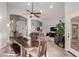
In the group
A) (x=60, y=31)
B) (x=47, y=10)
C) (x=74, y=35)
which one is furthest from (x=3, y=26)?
(x=74, y=35)

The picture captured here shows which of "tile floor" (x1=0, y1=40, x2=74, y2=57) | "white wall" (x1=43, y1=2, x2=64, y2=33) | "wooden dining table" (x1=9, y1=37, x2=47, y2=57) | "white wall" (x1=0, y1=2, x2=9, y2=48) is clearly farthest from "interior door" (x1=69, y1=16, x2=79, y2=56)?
"white wall" (x1=0, y1=2, x2=9, y2=48)

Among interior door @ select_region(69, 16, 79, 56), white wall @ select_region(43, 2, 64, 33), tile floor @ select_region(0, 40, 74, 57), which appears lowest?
tile floor @ select_region(0, 40, 74, 57)

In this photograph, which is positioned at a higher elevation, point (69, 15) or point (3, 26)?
point (69, 15)

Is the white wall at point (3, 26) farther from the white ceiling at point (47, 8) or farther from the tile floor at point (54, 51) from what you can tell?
the tile floor at point (54, 51)

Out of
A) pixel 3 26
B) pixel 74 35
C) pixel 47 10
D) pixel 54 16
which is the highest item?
pixel 47 10

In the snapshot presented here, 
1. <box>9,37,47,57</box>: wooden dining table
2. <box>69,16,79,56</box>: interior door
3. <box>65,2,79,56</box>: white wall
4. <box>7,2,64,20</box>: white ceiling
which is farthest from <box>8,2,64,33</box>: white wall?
<box>9,37,47,57</box>: wooden dining table

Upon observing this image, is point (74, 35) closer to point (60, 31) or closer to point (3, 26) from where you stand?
point (60, 31)

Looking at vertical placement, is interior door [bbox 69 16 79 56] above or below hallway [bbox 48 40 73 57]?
above

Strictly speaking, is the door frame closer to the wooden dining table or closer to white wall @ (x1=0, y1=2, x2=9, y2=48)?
the wooden dining table

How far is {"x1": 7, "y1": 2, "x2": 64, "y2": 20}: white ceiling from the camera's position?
2488mm

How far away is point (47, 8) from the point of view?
251cm

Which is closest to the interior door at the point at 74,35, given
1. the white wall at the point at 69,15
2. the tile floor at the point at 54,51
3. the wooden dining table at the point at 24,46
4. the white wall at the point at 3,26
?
the white wall at the point at 69,15

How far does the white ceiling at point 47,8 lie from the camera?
2488 mm

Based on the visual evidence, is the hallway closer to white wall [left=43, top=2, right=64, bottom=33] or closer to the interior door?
the interior door
